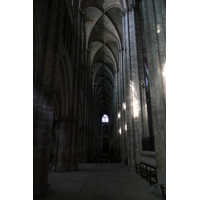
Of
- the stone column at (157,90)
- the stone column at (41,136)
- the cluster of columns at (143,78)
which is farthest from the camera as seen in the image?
the cluster of columns at (143,78)

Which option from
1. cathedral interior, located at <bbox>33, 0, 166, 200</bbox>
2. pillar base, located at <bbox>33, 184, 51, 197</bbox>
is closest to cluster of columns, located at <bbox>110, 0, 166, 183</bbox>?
cathedral interior, located at <bbox>33, 0, 166, 200</bbox>

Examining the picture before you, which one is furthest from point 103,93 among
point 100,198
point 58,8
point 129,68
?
point 100,198

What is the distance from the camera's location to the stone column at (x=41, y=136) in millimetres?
4984

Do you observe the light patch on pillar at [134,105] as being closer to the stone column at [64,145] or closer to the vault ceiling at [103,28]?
the stone column at [64,145]

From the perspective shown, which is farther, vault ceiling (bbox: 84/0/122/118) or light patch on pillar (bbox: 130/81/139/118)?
vault ceiling (bbox: 84/0/122/118)

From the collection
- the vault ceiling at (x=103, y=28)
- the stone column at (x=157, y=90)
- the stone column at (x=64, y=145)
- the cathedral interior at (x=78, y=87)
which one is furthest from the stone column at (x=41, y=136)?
the vault ceiling at (x=103, y=28)

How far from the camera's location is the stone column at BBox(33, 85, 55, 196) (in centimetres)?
498

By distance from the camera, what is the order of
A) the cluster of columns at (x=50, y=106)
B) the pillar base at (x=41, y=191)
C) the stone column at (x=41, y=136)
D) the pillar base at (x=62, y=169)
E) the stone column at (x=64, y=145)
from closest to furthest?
1. the pillar base at (x=41, y=191)
2. the stone column at (x=41, y=136)
3. the cluster of columns at (x=50, y=106)
4. the pillar base at (x=62, y=169)
5. the stone column at (x=64, y=145)

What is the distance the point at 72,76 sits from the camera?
12.3 meters

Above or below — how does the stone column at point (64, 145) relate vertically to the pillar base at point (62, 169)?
above

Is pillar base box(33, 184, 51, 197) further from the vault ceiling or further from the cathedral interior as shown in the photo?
the vault ceiling

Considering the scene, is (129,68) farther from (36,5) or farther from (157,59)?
(36,5)

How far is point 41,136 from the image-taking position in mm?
5469

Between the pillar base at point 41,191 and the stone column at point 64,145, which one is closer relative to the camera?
the pillar base at point 41,191
